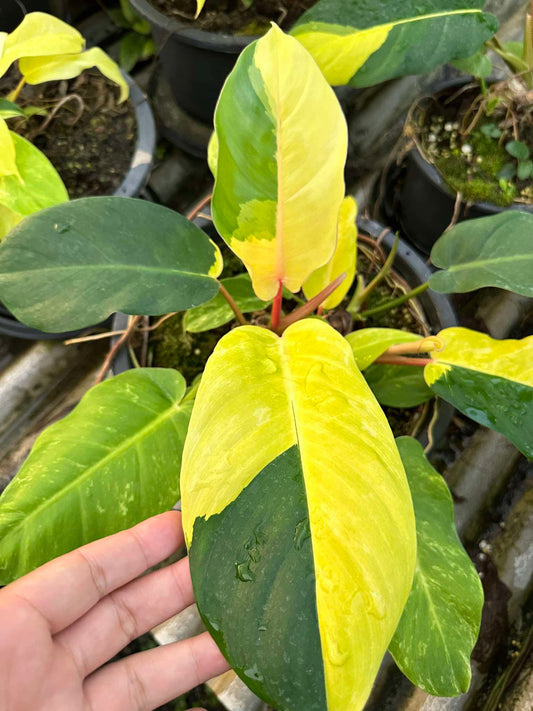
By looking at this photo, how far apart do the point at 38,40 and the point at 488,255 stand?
822 mm

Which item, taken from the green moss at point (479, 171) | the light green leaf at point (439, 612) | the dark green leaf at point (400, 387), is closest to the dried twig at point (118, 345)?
the dark green leaf at point (400, 387)

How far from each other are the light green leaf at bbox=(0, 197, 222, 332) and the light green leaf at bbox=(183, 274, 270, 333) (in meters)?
0.18

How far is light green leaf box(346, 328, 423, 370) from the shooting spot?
76 centimetres

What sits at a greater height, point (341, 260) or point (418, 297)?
point (341, 260)

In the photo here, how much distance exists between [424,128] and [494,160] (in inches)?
7.1

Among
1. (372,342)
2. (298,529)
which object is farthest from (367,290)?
(298,529)

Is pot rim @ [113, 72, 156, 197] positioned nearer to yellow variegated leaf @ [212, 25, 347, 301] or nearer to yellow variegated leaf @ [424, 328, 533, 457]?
yellow variegated leaf @ [212, 25, 347, 301]

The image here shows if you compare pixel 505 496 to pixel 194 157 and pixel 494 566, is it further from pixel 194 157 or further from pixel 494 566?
pixel 194 157

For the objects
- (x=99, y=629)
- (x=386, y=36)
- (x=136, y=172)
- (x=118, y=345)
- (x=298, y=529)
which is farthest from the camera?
(x=136, y=172)

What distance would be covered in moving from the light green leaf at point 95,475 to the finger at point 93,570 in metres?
0.02

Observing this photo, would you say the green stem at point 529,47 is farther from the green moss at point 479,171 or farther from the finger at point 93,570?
the finger at point 93,570

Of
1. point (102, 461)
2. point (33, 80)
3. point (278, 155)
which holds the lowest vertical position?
point (102, 461)

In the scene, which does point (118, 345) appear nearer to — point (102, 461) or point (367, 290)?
point (102, 461)

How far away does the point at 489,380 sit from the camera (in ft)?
2.34
